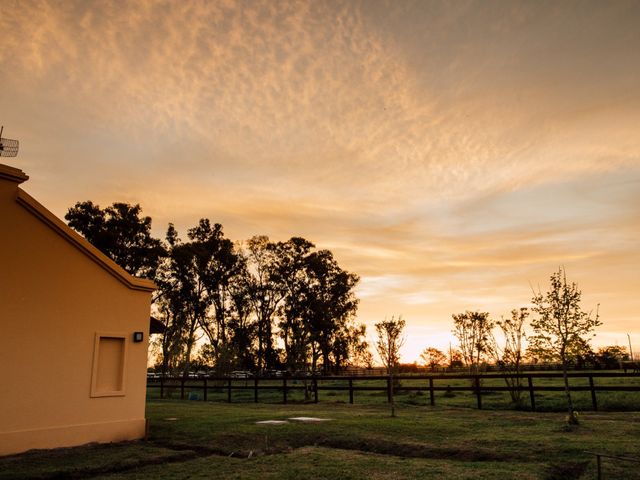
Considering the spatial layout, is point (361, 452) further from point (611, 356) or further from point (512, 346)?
point (611, 356)

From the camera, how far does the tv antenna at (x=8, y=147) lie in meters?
11.1

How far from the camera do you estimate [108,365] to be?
31.8 feet

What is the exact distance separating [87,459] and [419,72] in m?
13.1

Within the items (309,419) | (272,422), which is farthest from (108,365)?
(309,419)

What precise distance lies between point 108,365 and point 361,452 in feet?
19.7

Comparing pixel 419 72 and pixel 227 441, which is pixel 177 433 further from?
pixel 419 72

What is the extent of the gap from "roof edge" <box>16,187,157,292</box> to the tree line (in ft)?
87.8

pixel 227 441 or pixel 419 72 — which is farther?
pixel 419 72

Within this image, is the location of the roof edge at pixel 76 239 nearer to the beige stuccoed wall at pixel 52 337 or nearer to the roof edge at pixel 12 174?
the beige stuccoed wall at pixel 52 337

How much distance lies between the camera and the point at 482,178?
55.0 feet

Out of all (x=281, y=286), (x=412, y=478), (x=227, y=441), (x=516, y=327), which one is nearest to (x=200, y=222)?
(x=281, y=286)

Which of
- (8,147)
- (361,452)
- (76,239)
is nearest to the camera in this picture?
(361,452)

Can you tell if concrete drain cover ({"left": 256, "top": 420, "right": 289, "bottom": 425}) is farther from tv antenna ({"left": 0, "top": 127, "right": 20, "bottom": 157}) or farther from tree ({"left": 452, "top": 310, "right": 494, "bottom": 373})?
tree ({"left": 452, "top": 310, "right": 494, "bottom": 373})

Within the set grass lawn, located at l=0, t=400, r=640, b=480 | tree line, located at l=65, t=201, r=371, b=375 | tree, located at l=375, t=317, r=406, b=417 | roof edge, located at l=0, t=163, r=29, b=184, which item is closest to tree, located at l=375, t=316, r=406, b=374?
tree, located at l=375, t=317, r=406, b=417
